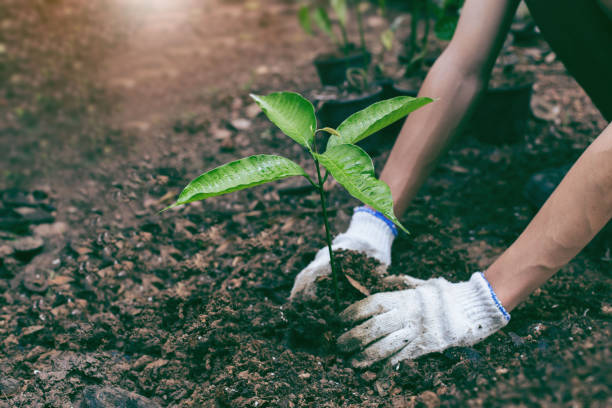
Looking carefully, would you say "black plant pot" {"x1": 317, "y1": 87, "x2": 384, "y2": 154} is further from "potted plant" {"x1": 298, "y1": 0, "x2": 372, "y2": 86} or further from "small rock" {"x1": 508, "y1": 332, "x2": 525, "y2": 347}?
"small rock" {"x1": 508, "y1": 332, "x2": 525, "y2": 347}

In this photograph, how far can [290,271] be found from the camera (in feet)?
4.96

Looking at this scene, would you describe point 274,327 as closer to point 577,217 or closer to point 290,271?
point 290,271

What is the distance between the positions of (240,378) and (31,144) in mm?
2207

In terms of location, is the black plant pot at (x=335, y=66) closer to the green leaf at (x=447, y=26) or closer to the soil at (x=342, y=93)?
the soil at (x=342, y=93)

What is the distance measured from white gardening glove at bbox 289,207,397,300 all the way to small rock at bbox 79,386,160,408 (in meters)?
0.49

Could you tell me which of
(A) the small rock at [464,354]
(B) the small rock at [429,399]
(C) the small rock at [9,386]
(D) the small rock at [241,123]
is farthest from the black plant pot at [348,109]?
(C) the small rock at [9,386]

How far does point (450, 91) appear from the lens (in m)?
1.36

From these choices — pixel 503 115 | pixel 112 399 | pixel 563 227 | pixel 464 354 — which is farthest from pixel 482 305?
pixel 503 115

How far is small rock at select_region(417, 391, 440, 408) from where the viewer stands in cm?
91

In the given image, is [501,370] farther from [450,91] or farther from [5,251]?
[5,251]

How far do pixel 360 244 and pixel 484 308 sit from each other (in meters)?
0.41

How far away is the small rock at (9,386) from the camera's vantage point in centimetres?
116

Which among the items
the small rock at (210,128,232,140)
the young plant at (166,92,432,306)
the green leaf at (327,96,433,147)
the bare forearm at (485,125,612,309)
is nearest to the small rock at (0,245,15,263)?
the small rock at (210,128,232,140)

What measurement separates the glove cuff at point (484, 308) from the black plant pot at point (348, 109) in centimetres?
110
